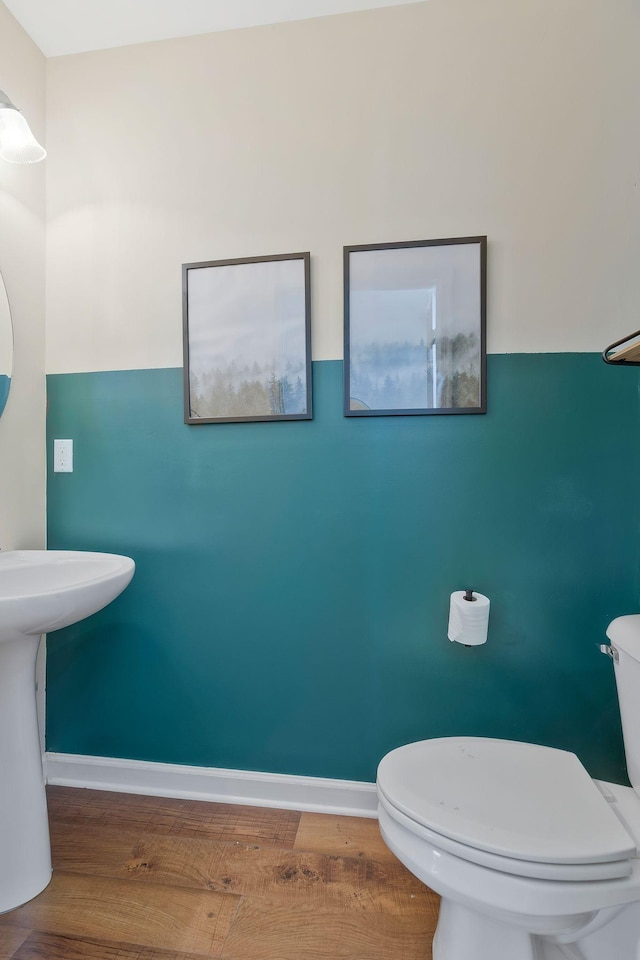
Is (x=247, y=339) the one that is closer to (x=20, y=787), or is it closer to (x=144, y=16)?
(x=144, y=16)

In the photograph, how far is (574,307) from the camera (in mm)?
1330

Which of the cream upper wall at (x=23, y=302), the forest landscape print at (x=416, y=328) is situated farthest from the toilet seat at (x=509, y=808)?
the cream upper wall at (x=23, y=302)

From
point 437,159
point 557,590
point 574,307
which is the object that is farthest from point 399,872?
point 437,159

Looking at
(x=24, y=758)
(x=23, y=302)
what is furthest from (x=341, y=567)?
(x=23, y=302)

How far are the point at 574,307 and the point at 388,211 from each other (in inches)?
24.1

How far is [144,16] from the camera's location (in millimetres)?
1446

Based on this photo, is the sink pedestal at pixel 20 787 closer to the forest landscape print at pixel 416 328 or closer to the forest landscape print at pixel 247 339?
the forest landscape print at pixel 247 339

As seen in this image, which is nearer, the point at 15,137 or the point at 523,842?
the point at 523,842

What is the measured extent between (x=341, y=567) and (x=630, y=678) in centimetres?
76

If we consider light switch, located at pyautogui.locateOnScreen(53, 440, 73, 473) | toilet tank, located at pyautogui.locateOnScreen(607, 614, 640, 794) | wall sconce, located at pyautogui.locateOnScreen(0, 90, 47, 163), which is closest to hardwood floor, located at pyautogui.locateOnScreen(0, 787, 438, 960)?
toilet tank, located at pyautogui.locateOnScreen(607, 614, 640, 794)

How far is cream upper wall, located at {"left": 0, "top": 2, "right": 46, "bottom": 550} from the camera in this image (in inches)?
56.9

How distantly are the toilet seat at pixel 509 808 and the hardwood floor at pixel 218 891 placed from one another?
0.45 metres

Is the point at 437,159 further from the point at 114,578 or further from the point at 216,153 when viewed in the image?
the point at 114,578

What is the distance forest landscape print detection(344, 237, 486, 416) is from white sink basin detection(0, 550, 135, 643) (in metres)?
0.81
